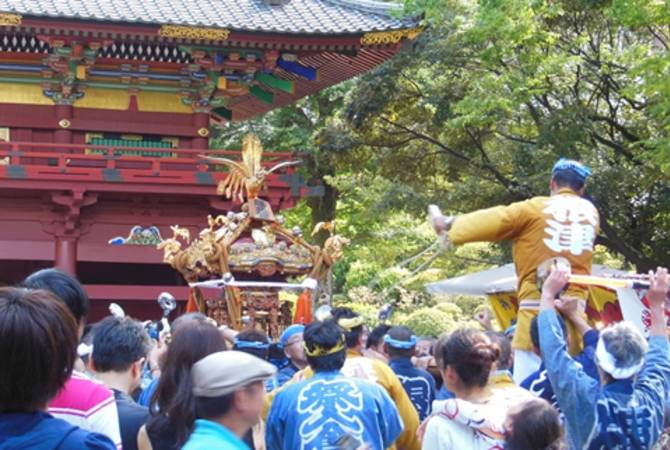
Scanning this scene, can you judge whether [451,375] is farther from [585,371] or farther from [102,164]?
[102,164]

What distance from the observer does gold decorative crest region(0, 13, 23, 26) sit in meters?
15.0

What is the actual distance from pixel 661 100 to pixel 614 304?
5.47 m

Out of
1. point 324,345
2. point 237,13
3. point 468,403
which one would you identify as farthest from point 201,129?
point 468,403


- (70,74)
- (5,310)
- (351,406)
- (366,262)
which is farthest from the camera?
(366,262)

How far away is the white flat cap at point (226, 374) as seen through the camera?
314 cm

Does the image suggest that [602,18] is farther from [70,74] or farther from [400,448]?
[400,448]

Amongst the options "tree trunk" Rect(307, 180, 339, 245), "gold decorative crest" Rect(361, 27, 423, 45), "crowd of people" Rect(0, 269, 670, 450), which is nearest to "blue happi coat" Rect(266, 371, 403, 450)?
"crowd of people" Rect(0, 269, 670, 450)

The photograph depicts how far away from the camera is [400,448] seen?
540 centimetres

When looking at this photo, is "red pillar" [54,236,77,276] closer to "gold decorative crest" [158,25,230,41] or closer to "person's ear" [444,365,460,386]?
"gold decorative crest" [158,25,230,41]

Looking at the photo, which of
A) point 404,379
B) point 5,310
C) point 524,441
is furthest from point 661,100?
point 5,310

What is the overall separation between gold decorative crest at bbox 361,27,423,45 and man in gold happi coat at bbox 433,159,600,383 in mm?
10999

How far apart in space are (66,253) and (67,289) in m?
13.3

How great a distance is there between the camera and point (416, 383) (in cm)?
689

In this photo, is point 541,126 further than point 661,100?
Yes
